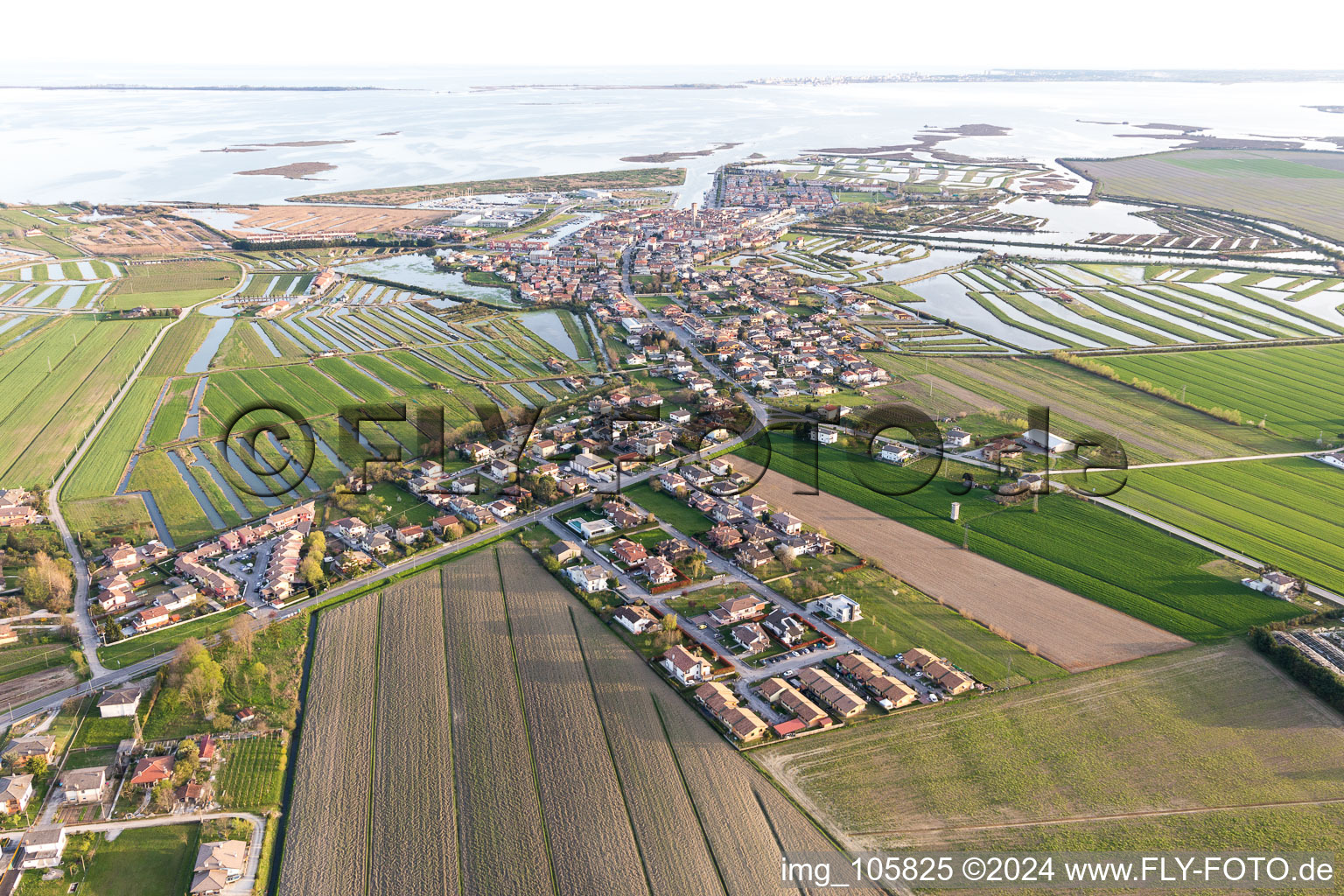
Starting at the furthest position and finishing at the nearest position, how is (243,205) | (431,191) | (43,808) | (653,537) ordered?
(431,191)
(243,205)
(653,537)
(43,808)

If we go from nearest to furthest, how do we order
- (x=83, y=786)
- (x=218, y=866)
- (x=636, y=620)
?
1. (x=218, y=866)
2. (x=83, y=786)
3. (x=636, y=620)

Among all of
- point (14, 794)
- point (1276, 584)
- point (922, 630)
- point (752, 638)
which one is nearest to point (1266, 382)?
point (1276, 584)

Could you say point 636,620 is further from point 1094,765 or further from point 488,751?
point 1094,765

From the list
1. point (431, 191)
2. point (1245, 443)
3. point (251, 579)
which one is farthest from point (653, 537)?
point (431, 191)

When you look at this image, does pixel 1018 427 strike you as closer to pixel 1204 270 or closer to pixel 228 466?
pixel 228 466

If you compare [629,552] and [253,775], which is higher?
[629,552]

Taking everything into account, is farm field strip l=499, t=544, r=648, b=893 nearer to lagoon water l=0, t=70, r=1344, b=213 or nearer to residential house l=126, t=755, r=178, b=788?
residential house l=126, t=755, r=178, b=788
